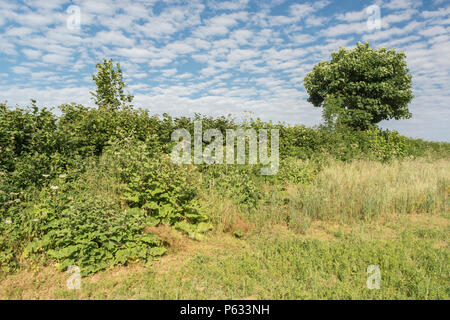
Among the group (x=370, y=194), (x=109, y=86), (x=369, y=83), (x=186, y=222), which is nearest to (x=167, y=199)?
(x=186, y=222)

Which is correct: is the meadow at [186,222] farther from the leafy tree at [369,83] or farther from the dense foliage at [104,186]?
the leafy tree at [369,83]

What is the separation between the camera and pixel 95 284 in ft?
12.5

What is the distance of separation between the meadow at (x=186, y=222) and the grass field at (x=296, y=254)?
0.08 ft

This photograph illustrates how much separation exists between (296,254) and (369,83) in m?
22.0

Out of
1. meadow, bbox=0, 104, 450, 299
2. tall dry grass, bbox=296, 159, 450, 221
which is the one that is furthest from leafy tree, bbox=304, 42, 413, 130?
meadow, bbox=0, 104, 450, 299

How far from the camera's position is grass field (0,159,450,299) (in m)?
3.62

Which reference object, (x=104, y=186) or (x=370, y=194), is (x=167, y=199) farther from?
(x=370, y=194)

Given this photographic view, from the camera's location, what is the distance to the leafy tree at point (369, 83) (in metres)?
22.1

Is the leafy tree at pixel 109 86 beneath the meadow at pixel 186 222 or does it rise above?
above

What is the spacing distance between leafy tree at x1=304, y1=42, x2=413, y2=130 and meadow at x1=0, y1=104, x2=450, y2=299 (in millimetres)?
15074

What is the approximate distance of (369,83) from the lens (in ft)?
74.2

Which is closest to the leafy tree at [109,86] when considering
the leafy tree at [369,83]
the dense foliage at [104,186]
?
the dense foliage at [104,186]

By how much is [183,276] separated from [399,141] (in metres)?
17.1
